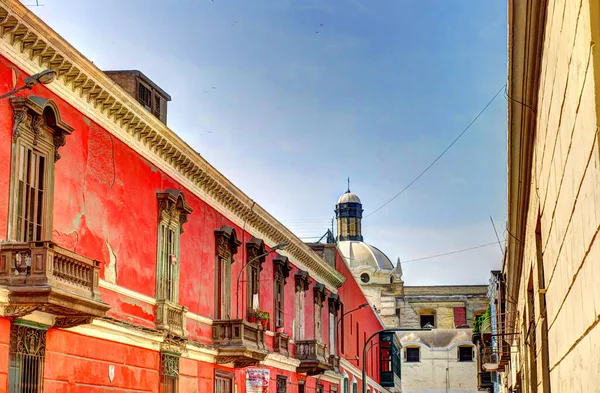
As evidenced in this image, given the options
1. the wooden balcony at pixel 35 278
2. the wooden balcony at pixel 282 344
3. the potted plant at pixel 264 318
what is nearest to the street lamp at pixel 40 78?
the wooden balcony at pixel 35 278

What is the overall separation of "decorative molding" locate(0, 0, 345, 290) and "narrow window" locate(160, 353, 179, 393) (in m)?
3.75

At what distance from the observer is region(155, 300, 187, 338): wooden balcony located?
60.7 ft

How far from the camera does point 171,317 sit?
19.2m

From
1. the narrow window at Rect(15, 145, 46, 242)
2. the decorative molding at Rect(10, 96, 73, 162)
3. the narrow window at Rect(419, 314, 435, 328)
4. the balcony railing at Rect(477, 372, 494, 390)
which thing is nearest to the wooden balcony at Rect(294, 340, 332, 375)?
the decorative molding at Rect(10, 96, 73, 162)

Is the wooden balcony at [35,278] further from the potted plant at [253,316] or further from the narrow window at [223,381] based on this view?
the potted plant at [253,316]

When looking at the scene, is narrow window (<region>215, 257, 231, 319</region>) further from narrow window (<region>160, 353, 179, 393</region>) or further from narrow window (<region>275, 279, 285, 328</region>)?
narrow window (<region>275, 279, 285, 328</region>)

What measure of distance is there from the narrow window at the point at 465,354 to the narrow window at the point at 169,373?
186ft

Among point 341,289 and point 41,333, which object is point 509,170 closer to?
point 41,333

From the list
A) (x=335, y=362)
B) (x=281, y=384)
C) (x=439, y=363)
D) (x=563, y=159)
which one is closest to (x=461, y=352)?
(x=439, y=363)

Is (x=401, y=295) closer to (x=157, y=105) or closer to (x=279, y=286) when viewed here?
(x=279, y=286)

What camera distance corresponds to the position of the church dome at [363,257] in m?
88.0

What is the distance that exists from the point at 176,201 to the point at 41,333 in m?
6.41

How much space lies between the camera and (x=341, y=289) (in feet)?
133

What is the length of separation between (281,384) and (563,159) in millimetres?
24868
